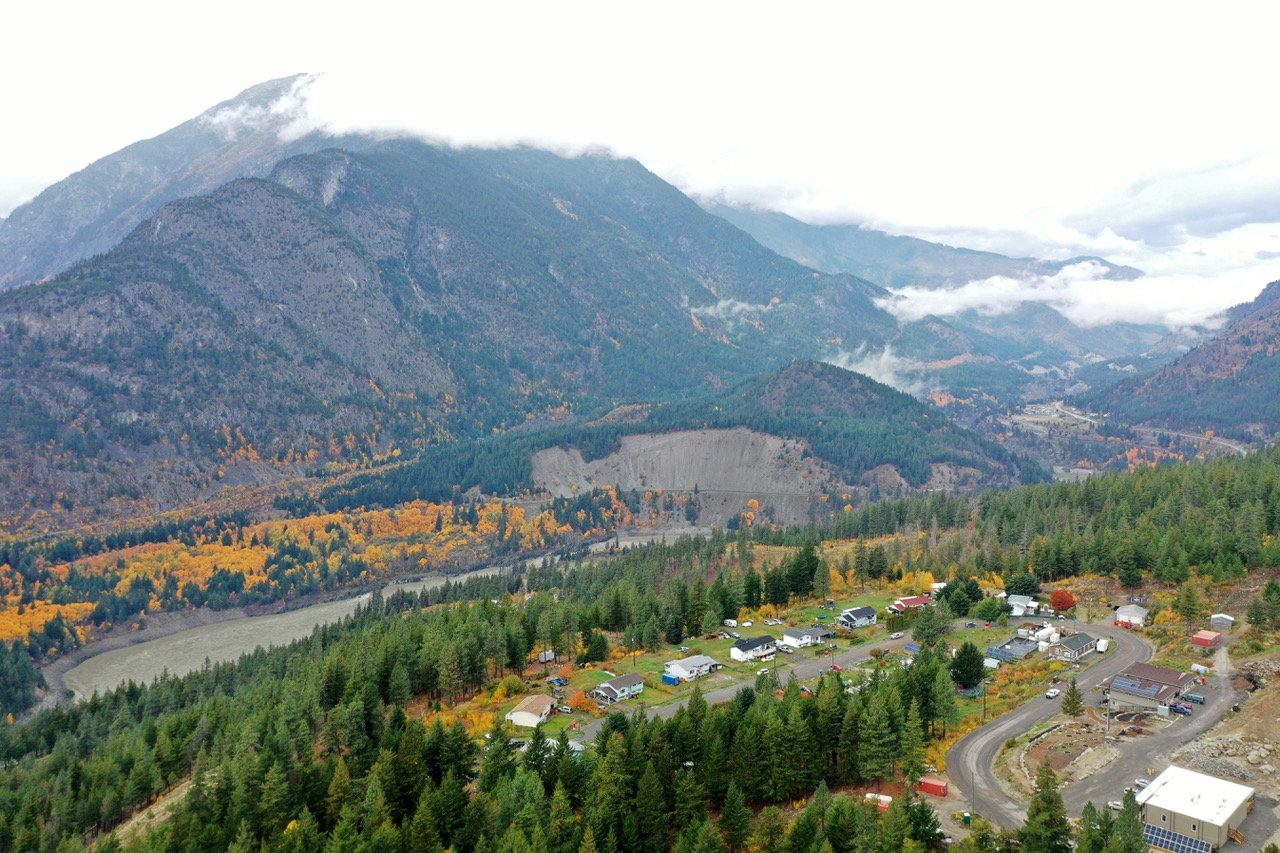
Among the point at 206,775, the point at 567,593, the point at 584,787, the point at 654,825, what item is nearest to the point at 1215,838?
the point at 654,825

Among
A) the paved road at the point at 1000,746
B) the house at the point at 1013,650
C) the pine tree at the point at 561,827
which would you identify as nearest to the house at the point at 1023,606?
the house at the point at 1013,650

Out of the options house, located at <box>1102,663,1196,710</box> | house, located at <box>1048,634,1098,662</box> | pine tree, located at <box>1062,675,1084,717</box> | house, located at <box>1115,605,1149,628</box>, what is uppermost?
pine tree, located at <box>1062,675,1084,717</box>

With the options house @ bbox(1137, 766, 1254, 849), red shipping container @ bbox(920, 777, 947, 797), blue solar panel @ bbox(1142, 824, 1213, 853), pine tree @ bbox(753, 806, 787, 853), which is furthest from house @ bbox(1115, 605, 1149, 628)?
pine tree @ bbox(753, 806, 787, 853)

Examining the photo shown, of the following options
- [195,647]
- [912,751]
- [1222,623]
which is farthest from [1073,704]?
[195,647]

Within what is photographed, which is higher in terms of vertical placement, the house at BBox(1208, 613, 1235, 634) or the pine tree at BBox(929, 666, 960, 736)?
the pine tree at BBox(929, 666, 960, 736)

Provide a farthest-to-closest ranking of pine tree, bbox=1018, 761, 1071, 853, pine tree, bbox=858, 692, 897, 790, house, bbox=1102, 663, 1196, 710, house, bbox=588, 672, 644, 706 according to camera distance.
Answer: house, bbox=588, 672, 644, 706 → house, bbox=1102, 663, 1196, 710 → pine tree, bbox=858, 692, 897, 790 → pine tree, bbox=1018, 761, 1071, 853

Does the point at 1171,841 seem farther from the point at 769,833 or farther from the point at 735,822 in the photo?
the point at 735,822

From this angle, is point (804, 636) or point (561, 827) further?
point (804, 636)

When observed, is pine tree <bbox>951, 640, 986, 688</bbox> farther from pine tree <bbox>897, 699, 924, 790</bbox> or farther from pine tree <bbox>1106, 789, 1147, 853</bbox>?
pine tree <bbox>1106, 789, 1147, 853</bbox>
